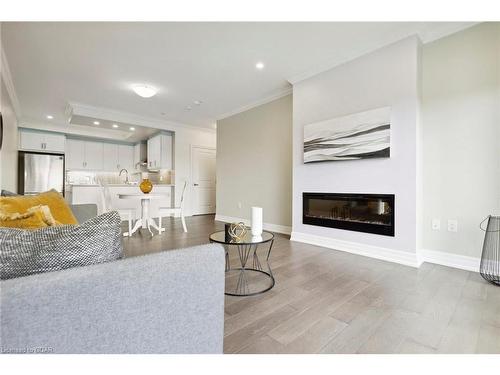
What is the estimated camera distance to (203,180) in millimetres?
6625

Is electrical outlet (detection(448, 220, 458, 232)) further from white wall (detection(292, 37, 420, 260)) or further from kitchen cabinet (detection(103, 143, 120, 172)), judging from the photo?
kitchen cabinet (detection(103, 143, 120, 172))

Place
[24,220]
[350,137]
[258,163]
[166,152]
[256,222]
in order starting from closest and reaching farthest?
[24,220] < [256,222] < [350,137] < [258,163] < [166,152]

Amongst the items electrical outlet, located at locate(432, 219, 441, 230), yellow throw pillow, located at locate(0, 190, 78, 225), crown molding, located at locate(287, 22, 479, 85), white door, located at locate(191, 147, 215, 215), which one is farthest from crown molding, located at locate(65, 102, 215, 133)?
electrical outlet, located at locate(432, 219, 441, 230)

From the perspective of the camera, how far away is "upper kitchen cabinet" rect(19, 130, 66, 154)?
557 centimetres

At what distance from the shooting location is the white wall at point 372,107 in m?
2.46

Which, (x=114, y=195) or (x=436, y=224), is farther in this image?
(x=114, y=195)

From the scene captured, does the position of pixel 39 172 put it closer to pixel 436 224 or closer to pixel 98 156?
Answer: pixel 98 156

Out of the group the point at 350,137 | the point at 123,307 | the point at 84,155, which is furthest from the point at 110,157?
the point at 123,307

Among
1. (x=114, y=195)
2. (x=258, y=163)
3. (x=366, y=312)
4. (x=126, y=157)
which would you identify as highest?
(x=126, y=157)

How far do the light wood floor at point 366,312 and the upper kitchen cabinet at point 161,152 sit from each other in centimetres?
459

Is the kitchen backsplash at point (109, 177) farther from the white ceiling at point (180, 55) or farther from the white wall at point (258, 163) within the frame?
the white ceiling at point (180, 55)

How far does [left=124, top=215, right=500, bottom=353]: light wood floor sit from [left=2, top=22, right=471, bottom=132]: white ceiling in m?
2.45

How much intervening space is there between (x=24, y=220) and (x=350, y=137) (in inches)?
118
